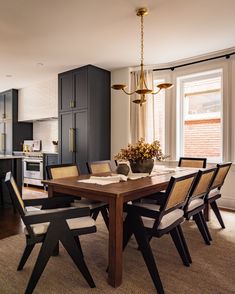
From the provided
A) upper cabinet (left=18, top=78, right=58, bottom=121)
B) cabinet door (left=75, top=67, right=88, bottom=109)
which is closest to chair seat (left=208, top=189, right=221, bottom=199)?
cabinet door (left=75, top=67, right=88, bottom=109)

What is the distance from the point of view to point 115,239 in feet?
5.73

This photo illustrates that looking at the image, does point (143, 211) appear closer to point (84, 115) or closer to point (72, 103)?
point (84, 115)

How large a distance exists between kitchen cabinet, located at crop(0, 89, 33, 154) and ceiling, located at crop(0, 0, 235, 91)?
83.7 inches

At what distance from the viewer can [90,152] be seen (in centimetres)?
478

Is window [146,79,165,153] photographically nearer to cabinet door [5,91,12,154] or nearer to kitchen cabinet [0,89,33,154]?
kitchen cabinet [0,89,33,154]

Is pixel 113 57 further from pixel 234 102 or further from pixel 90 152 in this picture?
pixel 234 102

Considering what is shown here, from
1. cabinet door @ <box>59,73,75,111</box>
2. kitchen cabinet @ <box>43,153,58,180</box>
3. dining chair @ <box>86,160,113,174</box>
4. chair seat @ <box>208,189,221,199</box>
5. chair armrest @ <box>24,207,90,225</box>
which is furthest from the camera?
kitchen cabinet @ <box>43,153,58,180</box>

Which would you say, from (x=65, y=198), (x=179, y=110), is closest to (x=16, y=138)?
(x=179, y=110)

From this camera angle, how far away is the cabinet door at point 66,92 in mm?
5047

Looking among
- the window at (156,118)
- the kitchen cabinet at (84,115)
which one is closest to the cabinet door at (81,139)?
the kitchen cabinet at (84,115)

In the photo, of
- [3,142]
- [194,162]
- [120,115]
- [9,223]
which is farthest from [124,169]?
[3,142]

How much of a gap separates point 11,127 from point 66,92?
8.20 ft

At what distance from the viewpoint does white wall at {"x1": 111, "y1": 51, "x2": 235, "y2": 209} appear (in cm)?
396

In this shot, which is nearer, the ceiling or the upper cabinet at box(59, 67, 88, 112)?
the ceiling
